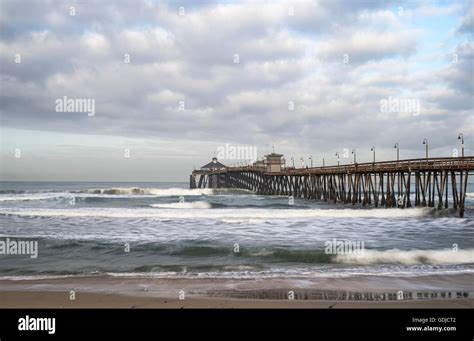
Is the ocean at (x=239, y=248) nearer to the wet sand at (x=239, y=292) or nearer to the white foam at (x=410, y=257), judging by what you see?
the white foam at (x=410, y=257)

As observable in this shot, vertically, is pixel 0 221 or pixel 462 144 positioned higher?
pixel 462 144

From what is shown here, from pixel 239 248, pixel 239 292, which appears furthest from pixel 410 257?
pixel 239 292

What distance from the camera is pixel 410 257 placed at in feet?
42.3

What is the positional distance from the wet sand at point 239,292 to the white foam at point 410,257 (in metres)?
2.29

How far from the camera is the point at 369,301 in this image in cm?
787

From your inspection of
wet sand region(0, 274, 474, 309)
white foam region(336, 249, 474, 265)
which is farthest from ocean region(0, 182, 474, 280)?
wet sand region(0, 274, 474, 309)

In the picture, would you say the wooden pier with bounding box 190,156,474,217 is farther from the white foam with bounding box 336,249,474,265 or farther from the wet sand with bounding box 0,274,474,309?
the wet sand with bounding box 0,274,474,309

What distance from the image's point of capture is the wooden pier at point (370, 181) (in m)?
23.9

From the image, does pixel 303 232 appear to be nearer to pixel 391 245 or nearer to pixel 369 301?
pixel 391 245

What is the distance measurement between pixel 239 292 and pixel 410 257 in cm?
669

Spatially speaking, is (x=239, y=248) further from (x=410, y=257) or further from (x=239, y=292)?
(x=239, y=292)
